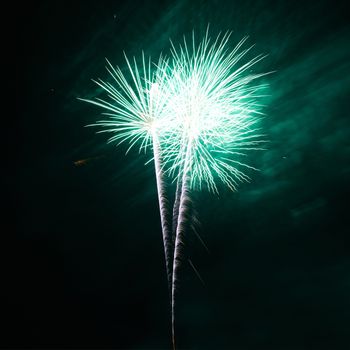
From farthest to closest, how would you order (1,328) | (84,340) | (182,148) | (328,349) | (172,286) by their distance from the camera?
1. (328,349)
2. (84,340)
3. (1,328)
4. (172,286)
5. (182,148)

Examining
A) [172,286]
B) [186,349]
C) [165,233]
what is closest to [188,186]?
[165,233]

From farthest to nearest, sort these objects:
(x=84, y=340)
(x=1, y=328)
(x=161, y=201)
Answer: (x=84, y=340) < (x=1, y=328) < (x=161, y=201)

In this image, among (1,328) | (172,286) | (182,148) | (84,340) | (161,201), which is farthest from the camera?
(84,340)

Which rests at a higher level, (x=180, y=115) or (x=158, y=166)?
(x=180, y=115)

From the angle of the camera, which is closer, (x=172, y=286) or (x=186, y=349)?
(x=172, y=286)

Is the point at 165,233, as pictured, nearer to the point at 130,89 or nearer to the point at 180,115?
the point at 180,115

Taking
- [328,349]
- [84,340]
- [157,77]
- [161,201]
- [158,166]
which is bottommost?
[328,349]

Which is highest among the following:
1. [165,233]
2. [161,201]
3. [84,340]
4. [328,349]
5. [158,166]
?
[158,166]

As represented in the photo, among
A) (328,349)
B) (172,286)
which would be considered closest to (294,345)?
(328,349)

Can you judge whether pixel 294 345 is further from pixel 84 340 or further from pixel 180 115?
pixel 180 115
